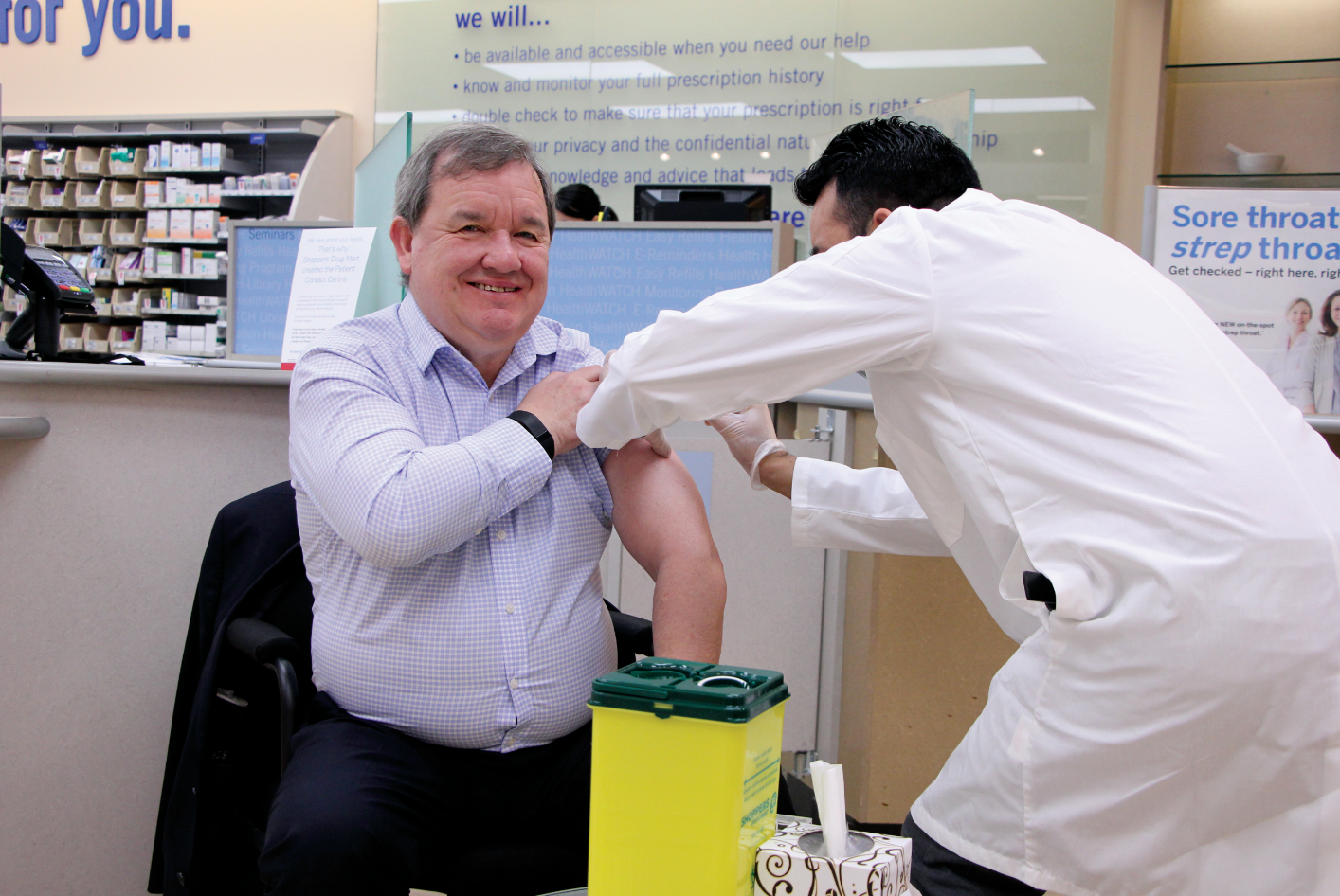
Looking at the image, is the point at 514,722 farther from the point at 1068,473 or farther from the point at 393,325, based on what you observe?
the point at 1068,473

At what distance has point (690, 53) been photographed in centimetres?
646

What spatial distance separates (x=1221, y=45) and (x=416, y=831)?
4.86 m

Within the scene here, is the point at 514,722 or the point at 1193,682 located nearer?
the point at 1193,682

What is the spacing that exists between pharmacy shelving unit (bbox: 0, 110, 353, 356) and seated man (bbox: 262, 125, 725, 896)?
585 cm

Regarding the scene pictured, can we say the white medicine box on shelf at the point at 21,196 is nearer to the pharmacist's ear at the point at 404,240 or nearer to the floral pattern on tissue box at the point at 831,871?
the pharmacist's ear at the point at 404,240

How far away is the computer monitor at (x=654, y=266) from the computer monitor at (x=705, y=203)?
2.24 feet

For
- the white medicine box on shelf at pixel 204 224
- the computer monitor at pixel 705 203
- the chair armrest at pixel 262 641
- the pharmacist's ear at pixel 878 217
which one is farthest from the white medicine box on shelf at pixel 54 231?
the pharmacist's ear at pixel 878 217

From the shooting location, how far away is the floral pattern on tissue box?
794 mm

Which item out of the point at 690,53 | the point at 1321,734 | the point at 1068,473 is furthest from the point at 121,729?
the point at 690,53

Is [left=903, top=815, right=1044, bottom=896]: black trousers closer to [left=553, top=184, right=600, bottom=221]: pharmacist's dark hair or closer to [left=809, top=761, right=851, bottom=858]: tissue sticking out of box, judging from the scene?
[left=809, top=761, right=851, bottom=858]: tissue sticking out of box

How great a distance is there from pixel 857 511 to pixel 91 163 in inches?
294

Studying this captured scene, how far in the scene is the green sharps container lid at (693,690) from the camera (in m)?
0.82

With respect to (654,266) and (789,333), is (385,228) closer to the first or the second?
(654,266)

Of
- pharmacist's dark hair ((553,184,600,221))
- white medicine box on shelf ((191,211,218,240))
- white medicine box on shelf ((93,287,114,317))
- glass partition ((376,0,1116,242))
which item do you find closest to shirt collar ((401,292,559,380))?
pharmacist's dark hair ((553,184,600,221))
